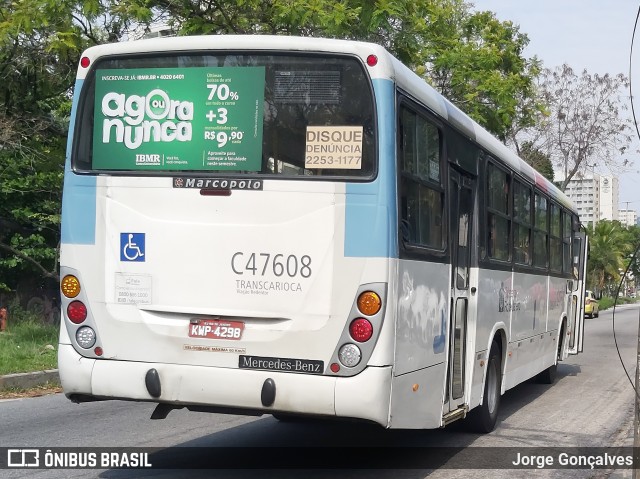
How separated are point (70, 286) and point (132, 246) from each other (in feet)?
1.93

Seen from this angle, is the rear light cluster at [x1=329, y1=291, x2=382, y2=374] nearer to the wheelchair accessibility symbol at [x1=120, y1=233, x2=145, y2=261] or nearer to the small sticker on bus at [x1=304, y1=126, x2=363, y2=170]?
the small sticker on bus at [x1=304, y1=126, x2=363, y2=170]

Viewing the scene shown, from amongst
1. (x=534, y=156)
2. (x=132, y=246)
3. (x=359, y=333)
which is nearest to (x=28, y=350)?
(x=132, y=246)

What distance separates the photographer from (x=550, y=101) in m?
42.0

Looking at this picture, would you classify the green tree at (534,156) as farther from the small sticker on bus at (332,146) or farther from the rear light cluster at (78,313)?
the rear light cluster at (78,313)

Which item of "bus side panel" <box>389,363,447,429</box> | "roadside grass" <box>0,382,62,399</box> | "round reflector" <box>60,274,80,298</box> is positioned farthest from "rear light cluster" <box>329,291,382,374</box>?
"roadside grass" <box>0,382,62,399</box>

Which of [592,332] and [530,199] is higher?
[530,199]

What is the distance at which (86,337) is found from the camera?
22.2 feet

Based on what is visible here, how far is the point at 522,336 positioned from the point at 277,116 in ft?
20.3

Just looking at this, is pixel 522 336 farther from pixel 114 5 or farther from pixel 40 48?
pixel 40 48

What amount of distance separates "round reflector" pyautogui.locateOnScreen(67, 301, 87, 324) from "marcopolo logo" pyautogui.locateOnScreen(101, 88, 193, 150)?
1.22 m

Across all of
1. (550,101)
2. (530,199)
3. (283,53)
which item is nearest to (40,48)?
(530,199)

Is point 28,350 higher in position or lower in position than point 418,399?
lower

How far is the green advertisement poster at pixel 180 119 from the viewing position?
6.68 m

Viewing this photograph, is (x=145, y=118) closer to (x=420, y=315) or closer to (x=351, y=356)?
(x=351, y=356)
